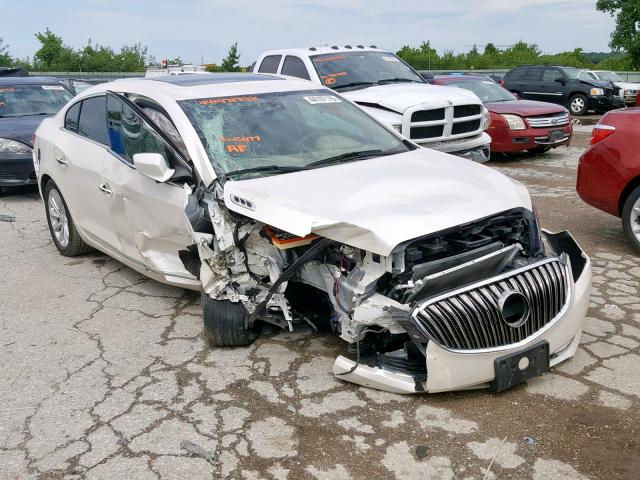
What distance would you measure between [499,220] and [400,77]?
666 centimetres

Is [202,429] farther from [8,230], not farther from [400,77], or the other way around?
[400,77]

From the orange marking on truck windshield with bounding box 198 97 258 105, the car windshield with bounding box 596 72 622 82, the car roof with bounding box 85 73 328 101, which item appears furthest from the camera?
the car windshield with bounding box 596 72 622 82

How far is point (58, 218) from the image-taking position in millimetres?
6688

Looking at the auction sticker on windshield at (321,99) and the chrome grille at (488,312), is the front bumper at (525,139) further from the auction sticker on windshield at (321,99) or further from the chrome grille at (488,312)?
the chrome grille at (488,312)

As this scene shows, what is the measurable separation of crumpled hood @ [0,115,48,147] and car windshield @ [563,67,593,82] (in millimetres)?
16336

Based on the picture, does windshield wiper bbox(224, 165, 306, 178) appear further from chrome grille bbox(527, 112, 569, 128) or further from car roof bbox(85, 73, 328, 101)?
chrome grille bbox(527, 112, 569, 128)

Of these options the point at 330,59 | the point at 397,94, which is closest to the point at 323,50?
the point at 330,59

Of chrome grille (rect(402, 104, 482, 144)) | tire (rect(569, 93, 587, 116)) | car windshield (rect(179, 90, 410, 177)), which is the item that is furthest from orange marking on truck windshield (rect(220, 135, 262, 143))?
tire (rect(569, 93, 587, 116))

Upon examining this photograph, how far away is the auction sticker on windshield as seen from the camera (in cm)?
534

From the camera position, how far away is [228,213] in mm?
4211

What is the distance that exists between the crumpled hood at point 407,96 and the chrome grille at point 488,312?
539 cm

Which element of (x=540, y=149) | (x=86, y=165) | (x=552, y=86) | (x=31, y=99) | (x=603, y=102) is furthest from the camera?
(x=552, y=86)

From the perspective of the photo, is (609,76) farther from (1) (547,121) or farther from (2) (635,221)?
(2) (635,221)

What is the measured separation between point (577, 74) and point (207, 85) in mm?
18781
